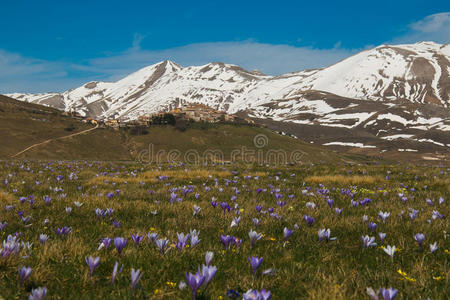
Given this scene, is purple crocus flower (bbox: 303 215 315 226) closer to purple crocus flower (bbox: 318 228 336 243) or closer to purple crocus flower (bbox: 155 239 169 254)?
purple crocus flower (bbox: 318 228 336 243)

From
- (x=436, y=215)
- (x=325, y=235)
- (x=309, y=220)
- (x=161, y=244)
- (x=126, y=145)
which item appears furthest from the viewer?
(x=126, y=145)

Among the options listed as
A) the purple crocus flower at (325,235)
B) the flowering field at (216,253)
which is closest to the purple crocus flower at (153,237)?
the flowering field at (216,253)

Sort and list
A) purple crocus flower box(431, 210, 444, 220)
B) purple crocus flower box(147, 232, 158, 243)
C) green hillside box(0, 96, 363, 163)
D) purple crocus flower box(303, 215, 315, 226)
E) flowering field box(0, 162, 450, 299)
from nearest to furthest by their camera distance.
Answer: flowering field box(0, 162, 450, 299)
purple crocus flower box(147, 232, 158, 243)
purple crocus flower box(303, 215, 315, 226)
purple crocus flower box(431, 210, 444, 220)
green hillside box(0, 96, 363, 163)

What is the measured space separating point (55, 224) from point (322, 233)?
173 inches

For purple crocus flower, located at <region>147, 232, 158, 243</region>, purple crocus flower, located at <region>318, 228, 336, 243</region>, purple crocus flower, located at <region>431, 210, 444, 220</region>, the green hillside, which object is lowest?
the green hillside

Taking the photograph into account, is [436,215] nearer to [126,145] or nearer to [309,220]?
[309,220]

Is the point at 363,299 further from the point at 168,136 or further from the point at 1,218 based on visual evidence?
the point at 168,136

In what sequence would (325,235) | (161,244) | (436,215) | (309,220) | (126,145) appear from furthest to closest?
(126,145), (436,215), (309,220), (325,235), (161,244)

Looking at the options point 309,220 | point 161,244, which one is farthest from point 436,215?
point 161,244

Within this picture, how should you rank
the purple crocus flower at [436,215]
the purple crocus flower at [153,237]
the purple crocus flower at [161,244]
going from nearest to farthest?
the purple crocus flower at [161,244] → the purple crocus flower at [153,237] → the purple crocus flower at [436,215]

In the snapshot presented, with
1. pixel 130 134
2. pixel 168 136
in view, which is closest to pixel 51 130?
pixel 130 134

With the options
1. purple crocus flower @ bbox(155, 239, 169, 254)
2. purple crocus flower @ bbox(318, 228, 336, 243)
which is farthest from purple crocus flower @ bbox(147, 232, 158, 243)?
purple crocus flower @ bbox(318, 228, 336, 243)

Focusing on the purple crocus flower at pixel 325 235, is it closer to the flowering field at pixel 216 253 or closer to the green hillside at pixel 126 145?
the flowering field at pixel 216 253

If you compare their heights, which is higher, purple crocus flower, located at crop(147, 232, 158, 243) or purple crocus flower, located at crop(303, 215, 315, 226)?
purple crocus flower, located at crop(147, 232, 158, 243)
